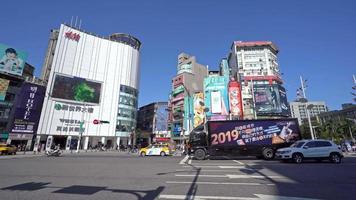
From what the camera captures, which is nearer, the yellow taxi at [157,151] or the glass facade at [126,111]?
the yellow taxi at [157,151]

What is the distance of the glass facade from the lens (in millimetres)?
71375

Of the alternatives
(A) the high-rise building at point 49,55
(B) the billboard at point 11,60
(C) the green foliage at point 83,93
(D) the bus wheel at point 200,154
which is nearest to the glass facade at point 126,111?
(C) the green foliage at point 83,93

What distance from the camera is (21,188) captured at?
7.15 metres

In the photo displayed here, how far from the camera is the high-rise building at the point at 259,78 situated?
2527 inches

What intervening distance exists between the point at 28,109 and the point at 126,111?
94.9 ft

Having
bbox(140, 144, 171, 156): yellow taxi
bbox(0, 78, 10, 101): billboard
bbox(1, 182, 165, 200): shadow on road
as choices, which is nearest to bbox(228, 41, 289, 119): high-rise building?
bbox(140, 144, 171, 156): yellow taxi

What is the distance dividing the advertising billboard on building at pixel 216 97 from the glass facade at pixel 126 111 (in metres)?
26.6

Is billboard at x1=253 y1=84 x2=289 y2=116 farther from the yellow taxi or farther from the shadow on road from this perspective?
the shadow on road

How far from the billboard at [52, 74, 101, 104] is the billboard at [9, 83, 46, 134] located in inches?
179

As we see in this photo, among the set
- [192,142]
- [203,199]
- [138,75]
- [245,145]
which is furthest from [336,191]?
[138,75]

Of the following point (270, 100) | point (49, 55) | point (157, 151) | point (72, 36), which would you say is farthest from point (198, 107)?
point (49, 55)

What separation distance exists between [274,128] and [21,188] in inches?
753

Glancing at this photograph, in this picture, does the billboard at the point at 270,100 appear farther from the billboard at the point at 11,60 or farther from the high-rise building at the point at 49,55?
the high-rise building at the point at 49,55

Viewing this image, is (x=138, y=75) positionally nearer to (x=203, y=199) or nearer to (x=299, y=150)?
(x=299, y=150)
